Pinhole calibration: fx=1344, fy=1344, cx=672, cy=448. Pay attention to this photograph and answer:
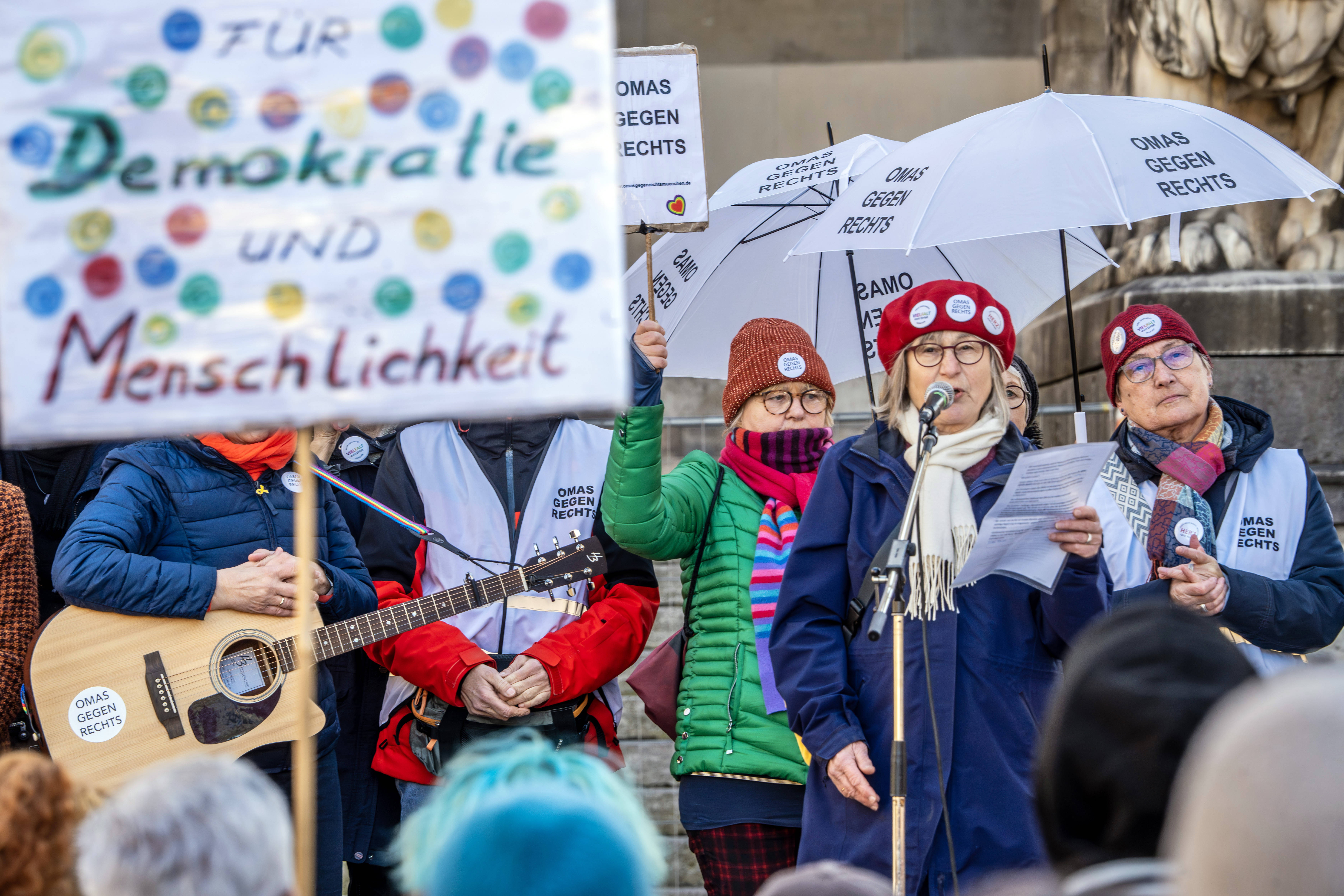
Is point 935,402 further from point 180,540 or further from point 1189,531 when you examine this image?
point 180,540

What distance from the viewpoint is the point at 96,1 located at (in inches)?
98.4

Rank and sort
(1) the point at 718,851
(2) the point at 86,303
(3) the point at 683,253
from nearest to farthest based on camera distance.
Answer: (2) the point at 86,303, (1) the point at 718,851, (3) the point at 683,253

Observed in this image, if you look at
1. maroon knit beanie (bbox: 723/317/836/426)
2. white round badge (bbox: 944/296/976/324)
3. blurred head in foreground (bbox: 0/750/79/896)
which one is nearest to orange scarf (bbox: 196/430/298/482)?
maroon knit beanie (bbox: 723/317/836/426)

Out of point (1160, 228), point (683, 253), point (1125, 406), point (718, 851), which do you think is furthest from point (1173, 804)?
point (1160, 228)

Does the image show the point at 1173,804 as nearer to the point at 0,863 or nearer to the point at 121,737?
the point at 0,863

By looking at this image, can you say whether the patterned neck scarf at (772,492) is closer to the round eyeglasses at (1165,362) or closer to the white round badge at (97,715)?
the round eyeglasses at (1165,362)

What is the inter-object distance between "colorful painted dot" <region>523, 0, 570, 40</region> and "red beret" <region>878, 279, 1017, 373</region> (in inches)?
59.7

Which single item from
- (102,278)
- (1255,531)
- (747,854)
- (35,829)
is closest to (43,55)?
(102,278)

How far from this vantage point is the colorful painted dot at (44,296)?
246cm

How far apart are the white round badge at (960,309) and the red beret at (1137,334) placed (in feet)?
2.93

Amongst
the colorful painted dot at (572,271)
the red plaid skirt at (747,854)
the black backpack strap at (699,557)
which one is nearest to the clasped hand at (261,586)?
the black backpack strap at (699,557)

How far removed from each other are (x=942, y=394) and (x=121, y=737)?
268 cm

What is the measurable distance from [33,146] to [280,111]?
1.49 feet

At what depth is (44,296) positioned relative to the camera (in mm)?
2465
